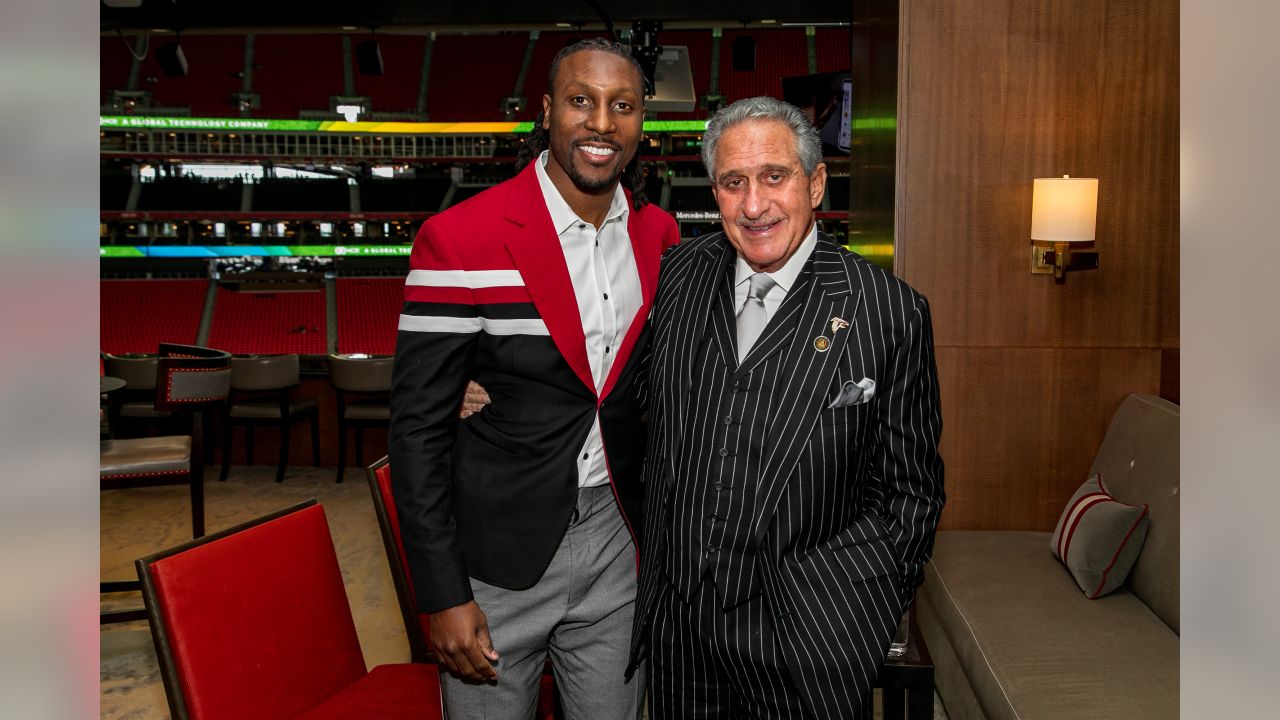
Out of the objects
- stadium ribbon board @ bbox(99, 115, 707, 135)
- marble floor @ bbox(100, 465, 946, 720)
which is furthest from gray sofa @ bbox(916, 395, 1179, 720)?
stadium ribbon board @ bbox(99, 115, 707, 135)

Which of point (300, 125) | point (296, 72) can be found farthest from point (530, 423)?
point (296, 72)

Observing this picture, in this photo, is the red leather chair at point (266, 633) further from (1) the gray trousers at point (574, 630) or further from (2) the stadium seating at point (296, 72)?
(2) the stadium seating at point (296, 72)

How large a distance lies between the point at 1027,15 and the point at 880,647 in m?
2.91

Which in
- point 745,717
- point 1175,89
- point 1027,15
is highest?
point 1027,15

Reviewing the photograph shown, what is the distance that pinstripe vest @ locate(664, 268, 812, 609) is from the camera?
55.3 inches

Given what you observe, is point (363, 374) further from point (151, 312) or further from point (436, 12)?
point (151, 312)

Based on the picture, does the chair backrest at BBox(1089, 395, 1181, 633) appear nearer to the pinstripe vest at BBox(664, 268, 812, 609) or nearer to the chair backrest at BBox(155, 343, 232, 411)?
the pinstripe vest at BBox(664, 268, 812, 609)

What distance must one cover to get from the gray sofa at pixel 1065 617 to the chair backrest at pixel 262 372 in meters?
4.57

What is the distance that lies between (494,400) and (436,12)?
20.9 ft

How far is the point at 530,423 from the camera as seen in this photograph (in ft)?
4.95
